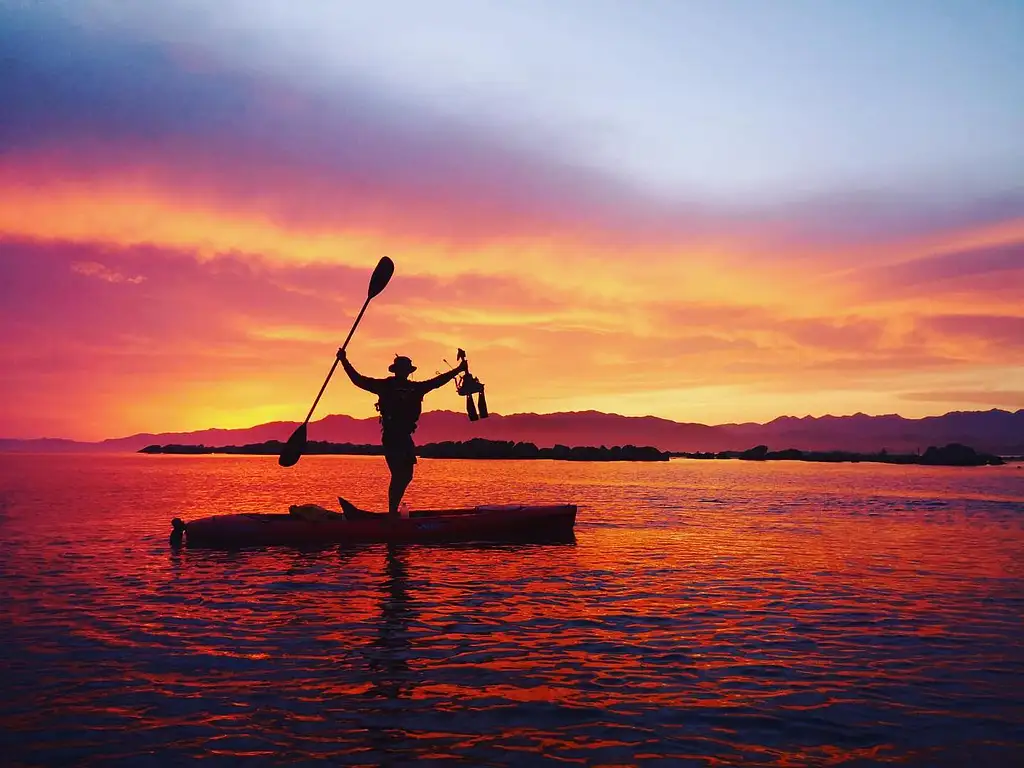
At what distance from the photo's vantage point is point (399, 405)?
60.2ft

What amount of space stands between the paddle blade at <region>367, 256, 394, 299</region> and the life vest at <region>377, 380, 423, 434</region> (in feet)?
11.4

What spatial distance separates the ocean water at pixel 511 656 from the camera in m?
6.39

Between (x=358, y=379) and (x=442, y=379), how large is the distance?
202cm

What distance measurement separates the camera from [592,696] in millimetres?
7562

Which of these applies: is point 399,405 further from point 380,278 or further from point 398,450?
point 380,278

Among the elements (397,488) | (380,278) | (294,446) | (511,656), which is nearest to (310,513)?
(294,446)

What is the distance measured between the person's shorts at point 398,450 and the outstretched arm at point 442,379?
4.30 ft

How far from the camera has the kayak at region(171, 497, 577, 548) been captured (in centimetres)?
1836

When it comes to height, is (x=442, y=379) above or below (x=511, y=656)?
above

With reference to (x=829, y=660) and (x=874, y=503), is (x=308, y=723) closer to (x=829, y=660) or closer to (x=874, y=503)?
(x=829, y=660)

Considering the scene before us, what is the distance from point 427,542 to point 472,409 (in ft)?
11.4

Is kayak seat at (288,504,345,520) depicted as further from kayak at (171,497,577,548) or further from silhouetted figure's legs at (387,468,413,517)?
silhouetted figure's legs at (387,468,413,517)

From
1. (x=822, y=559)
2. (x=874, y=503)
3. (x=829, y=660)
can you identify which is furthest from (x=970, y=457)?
(x=829, y=660)

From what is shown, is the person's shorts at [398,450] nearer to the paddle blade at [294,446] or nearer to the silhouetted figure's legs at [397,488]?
the silhouetted figure's legs at [397,488]
